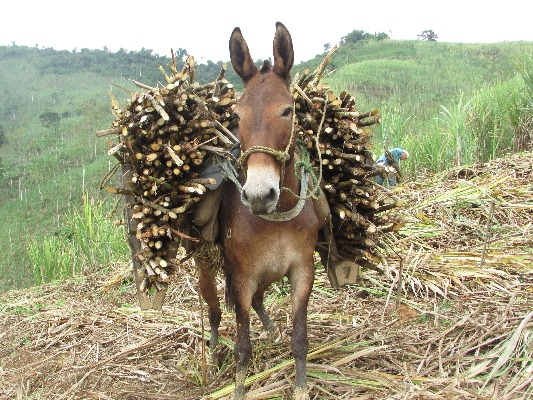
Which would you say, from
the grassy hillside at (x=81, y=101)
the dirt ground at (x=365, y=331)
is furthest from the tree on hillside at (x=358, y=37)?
the dirt ground at (x=365, y=331)

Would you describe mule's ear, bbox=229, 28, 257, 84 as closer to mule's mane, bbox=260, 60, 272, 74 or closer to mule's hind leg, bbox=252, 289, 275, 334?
mule's mane, bbox=260, 60, 272, 74

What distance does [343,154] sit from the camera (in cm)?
375

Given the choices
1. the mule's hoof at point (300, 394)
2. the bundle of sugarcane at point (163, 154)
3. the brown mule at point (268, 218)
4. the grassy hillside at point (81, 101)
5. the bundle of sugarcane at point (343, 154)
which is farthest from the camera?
the grassy hillside at point (81, 101)

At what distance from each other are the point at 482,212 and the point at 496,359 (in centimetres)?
391

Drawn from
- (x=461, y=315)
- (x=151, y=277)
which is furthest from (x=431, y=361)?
(x=151, y=277)

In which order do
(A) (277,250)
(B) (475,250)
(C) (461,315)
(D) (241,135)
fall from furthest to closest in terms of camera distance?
1. (B) (475,250)
2. (C) (461,315)
3. (A) (277,250)
4. (D) (241,135)

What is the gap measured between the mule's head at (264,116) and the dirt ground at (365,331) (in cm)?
161

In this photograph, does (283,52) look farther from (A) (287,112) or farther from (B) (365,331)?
(B) (365,331)

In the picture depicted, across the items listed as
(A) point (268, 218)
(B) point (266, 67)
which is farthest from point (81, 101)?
(A) point (268, 218)

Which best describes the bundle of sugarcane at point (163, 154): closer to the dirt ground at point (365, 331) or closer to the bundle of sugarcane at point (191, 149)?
the bundle of sugarcane at point (191, 149)

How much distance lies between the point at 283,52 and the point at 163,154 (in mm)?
1083

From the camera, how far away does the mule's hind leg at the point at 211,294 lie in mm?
4426

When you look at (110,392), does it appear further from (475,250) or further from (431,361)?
(475,250)

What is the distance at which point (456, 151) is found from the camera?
35.6 ft
